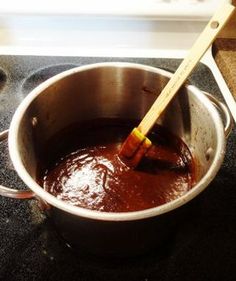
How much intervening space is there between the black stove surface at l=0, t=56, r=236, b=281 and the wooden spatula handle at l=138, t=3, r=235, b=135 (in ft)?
0.58

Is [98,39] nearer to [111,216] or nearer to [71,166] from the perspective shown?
[71,166]

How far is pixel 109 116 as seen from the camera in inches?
31.0

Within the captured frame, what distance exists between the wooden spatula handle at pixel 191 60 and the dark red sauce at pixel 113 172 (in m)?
0.09

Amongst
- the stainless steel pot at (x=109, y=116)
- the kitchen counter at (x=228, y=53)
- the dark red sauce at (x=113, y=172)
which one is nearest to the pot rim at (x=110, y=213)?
the stainless steel pot at (x=109, y=116)

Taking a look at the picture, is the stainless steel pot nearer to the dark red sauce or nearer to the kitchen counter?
the dark red sauce

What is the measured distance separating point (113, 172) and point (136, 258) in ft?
0.56

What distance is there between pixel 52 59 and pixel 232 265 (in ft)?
2.15

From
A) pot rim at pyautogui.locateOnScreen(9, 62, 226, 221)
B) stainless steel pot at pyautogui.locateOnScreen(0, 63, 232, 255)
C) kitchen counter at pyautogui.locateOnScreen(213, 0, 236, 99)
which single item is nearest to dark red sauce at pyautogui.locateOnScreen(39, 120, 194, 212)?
stainless steel pot at pyautogui.locateOnScreen(0, 63, 232, 255)

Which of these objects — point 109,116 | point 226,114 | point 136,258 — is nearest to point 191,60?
point 226,114

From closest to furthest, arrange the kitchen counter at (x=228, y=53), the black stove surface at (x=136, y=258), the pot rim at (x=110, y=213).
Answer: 1. the pot rim at (x=110, y=213)
2. the black stove surface at (x=136, y=258)
3. the kitchen counter at (x=228, y=53)

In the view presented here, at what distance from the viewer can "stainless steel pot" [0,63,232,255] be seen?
46 cm

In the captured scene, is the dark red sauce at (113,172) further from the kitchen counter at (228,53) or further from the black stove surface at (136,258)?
the kitchen counter at (228,53)

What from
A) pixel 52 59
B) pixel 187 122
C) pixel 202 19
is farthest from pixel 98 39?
pixel 187 122

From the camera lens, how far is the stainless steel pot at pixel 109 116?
46cm
